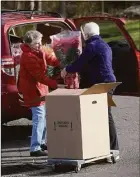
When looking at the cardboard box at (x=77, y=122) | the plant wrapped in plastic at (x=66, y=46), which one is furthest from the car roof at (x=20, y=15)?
the cardboard box at (x=77, y=122)

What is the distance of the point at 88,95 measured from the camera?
643 cm

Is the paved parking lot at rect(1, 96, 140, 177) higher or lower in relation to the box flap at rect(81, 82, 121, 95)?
lower

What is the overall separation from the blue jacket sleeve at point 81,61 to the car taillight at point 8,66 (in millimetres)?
930

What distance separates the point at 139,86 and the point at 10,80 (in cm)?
291

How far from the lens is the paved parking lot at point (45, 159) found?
6.49 metres

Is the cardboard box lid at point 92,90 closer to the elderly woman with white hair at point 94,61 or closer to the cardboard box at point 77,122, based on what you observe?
the cardboard box at point 77,122

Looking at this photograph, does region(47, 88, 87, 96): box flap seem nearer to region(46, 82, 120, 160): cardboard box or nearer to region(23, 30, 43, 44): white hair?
region(46, 82, 120, 160): cardboard box

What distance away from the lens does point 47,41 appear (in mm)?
9039

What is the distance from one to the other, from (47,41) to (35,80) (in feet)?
7.04

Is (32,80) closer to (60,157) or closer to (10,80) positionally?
(10,80)

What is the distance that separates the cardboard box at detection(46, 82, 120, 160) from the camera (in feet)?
20.9

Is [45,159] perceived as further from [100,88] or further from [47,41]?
[47,41]

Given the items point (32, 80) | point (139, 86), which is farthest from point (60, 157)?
point (139, 86)

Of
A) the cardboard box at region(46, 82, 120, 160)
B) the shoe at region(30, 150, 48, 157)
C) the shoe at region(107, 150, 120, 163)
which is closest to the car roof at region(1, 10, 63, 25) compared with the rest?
the cardboard box at region(46, 82, 120, 160)
